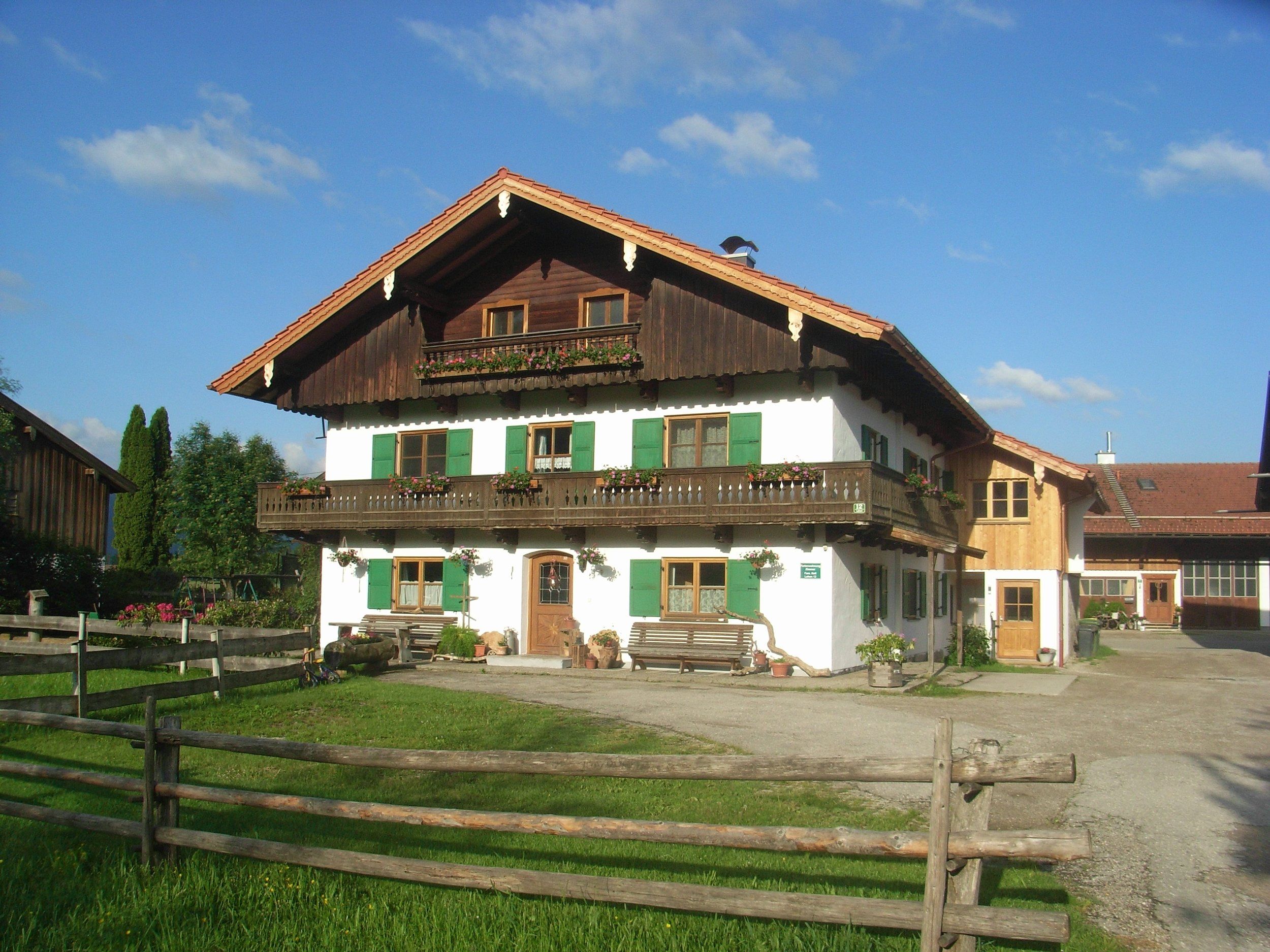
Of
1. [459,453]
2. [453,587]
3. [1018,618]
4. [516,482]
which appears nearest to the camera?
[516,482]

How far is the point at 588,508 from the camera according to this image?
21594 mm

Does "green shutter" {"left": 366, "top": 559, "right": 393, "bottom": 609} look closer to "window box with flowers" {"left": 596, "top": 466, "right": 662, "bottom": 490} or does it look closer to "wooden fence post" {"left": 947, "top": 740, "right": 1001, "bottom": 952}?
"window box with flowers" {"left": 596, "top": 466, "right": 662, "bottom": 490}

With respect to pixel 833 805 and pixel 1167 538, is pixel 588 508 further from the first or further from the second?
pixel 1167 538

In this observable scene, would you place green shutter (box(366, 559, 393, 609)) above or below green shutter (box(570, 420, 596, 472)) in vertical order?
below

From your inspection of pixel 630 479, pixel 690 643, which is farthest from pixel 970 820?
pixel 630 479

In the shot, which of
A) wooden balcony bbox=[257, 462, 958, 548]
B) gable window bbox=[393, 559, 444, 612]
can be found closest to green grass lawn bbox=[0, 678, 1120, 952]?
wooden balcony bbox=[257, 462, 958, 548]

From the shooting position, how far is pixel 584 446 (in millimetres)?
22797

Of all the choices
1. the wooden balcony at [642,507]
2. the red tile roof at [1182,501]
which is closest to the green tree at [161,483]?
the wooden balcony at [642,507]

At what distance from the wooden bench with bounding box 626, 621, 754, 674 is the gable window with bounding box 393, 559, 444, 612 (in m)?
5.27

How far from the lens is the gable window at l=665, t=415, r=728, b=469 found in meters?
21.6

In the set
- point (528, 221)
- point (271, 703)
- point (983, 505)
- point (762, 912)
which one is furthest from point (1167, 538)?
point (762, 912)

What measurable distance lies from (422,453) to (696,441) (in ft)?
23.3

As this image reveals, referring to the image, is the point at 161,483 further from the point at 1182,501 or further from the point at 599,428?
the point at 1182,501

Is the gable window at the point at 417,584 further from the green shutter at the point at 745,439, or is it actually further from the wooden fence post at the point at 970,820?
the wooden fence post at the point at 970,820
